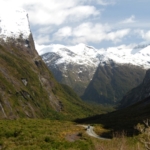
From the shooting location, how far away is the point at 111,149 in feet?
75.7

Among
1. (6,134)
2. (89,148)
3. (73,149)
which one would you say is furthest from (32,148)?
(6,134)

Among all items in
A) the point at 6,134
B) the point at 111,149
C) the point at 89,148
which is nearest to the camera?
the point at 111,149

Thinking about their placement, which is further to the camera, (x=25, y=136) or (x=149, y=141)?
(x=25, y=136)

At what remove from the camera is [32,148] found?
33.8 meters

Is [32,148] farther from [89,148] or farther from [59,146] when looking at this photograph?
[89,148]

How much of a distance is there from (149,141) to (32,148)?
59.9ft

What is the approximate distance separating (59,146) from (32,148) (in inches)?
158

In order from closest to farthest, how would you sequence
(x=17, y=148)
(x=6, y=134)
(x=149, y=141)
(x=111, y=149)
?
(x=149, y=141) → (x=111, y=149) → (x=17, y=148) → (x=6, y=134)

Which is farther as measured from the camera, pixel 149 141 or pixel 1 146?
pixel 1 146

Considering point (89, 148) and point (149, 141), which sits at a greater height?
point (149, 141)

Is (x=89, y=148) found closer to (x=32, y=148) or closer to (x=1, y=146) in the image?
(x=32, y=148)

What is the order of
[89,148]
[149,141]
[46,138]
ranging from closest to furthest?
[149,141], [89,148], [46,138]

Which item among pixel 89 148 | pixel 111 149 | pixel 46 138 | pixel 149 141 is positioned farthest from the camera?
pixel 46 138

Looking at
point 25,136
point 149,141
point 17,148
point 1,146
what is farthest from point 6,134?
point 149,141
